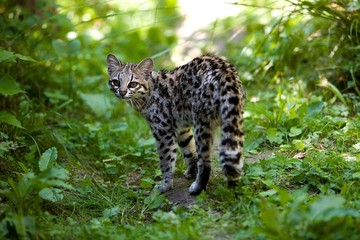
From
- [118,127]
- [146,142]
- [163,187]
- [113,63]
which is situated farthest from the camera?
[118,127]

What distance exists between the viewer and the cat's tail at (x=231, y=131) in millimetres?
4547

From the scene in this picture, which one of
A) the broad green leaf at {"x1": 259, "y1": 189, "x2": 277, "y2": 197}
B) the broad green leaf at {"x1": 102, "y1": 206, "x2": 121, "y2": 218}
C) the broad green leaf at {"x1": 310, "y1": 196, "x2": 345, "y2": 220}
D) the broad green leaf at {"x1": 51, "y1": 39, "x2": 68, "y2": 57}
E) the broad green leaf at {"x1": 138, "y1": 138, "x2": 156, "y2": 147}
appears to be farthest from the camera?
the broad green leaf at {"x1": 51, "y1": 39, "x2": 68, "y2": 57}

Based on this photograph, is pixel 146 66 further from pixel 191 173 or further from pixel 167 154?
pixel 191 173

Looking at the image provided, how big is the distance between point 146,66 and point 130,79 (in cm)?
31

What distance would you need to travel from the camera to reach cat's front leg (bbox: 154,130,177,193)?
5.55m

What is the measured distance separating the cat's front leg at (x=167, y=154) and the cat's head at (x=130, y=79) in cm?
52

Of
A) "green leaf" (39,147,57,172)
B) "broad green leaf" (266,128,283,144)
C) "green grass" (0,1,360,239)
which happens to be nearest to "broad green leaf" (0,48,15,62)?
"green grass" (0,1,360,239)

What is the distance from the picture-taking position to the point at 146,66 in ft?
19.1

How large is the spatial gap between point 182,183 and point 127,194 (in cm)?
66

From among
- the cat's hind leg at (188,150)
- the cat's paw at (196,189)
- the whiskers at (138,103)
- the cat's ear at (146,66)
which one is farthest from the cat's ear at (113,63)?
the cat's paw at (196,189)

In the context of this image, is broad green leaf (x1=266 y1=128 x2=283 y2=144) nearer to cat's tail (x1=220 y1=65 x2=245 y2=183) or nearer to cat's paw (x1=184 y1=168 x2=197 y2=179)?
cat's paw (x1=184 y1=168 x2=197 y2=179)

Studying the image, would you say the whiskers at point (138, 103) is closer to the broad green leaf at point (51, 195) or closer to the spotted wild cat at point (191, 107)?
the spotted wild cat at point (191, 107)

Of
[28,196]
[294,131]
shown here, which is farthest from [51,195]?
[294,131]

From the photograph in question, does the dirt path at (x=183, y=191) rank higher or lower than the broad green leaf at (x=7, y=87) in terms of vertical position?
lower
